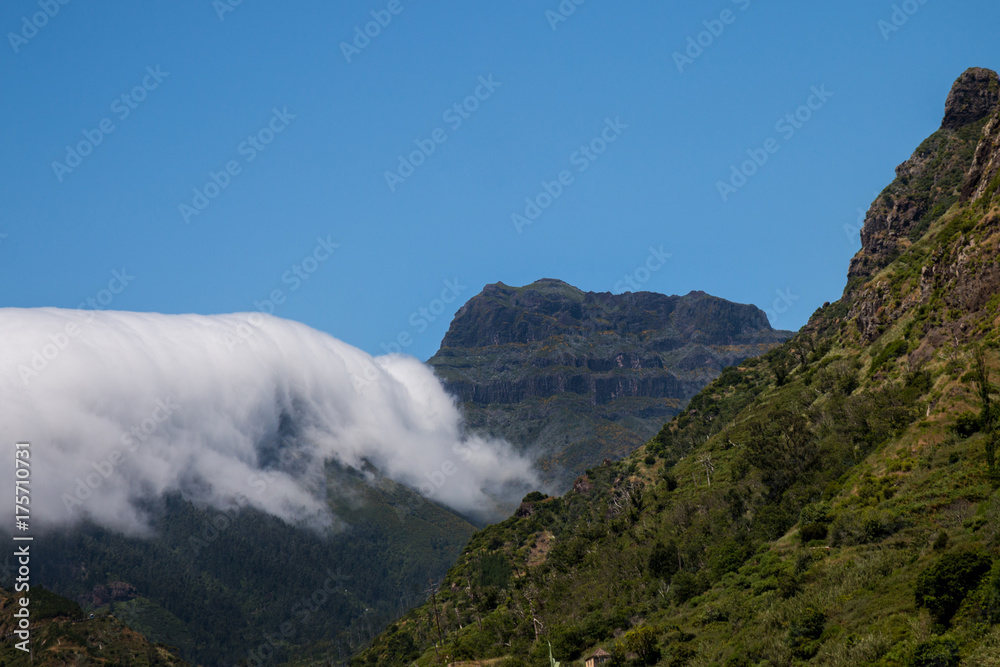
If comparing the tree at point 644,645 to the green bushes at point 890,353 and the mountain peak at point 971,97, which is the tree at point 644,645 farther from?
the mountain peak at point 971,97

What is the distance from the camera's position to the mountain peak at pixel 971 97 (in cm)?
12731

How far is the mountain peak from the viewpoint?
12731 centimetres

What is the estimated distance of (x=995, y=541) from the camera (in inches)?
1247

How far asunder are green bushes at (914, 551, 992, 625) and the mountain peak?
414 feet

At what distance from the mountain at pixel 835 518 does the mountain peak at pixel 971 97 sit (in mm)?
6601

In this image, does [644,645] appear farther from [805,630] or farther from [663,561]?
[663,561]

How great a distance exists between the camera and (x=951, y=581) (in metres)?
30.1

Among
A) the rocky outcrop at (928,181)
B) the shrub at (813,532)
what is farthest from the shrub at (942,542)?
the rocky outcrop at (928,181)

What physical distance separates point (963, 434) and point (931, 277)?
2539 centimetres

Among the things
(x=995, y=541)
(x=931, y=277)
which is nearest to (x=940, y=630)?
(x=995, y=541)

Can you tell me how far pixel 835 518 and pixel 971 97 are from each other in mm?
115069

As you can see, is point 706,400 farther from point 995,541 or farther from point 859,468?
point 995,541

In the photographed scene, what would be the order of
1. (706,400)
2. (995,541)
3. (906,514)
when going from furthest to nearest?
(706,400), (906,514), (995,541)

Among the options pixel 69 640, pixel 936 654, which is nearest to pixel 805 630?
pixel 936 654
